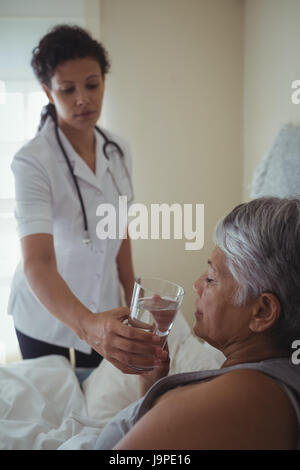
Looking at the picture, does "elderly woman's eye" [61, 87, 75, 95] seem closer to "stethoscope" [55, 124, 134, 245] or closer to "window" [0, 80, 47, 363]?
"stethoscope" [55, 124, 134, 245]

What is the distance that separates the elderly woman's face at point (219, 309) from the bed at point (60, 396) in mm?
440

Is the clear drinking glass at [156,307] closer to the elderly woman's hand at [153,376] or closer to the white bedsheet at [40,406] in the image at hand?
the elderly woman's hand at [153,376]

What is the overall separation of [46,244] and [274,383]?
2.99ft

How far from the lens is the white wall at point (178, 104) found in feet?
9.45

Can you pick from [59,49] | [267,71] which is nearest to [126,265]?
[59,49]

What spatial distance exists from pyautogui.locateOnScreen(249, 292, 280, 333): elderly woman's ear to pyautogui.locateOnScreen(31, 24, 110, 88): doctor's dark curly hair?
3.91 ft

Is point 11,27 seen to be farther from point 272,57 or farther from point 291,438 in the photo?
point 291,438

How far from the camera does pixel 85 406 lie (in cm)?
144

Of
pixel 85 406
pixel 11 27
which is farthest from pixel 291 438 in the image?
pixel 11 27

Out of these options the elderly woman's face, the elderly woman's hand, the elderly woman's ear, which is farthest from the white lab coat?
the elderly woman's ear

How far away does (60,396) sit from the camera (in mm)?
1461

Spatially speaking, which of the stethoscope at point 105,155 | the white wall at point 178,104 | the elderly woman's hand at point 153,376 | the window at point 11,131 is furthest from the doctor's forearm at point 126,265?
the window at point 11,131

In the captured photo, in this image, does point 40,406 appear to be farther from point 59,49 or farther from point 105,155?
point 59,49

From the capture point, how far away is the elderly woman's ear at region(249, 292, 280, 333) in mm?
924
